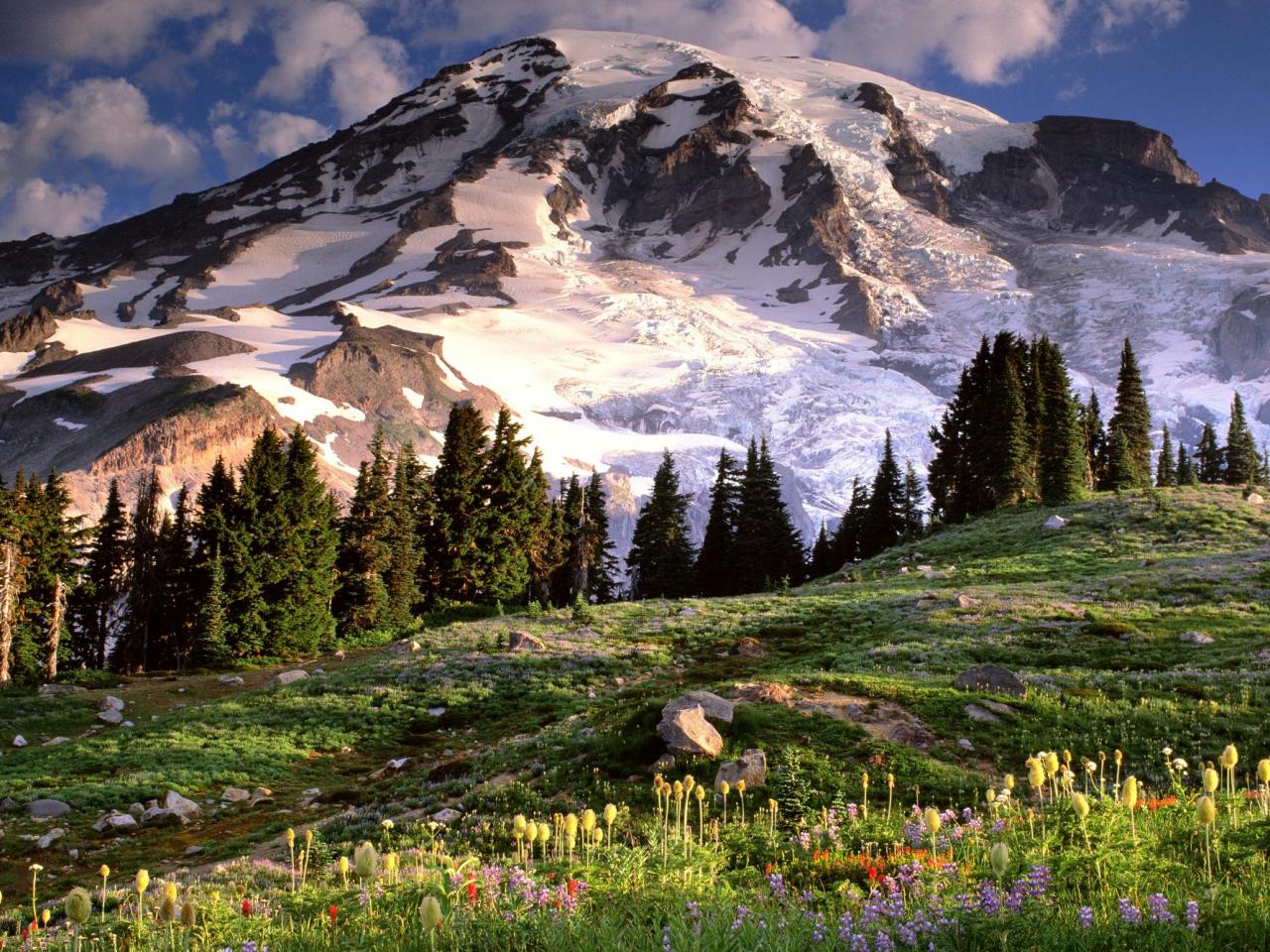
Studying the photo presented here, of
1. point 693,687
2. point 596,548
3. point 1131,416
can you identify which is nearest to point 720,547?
point 596,548

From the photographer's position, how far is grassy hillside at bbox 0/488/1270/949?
12.8 m

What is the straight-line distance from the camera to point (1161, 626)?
2425 cm

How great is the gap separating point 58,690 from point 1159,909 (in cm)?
3580

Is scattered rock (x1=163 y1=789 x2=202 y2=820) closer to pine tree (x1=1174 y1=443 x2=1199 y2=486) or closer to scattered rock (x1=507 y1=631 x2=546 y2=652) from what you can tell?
scattered rock (x1=507 y1=631 x2=546 y2=652)

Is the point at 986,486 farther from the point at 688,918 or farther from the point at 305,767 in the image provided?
the point at 688,918

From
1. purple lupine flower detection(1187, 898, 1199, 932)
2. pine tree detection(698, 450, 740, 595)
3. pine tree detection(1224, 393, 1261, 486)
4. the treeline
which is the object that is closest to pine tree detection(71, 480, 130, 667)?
the treeline

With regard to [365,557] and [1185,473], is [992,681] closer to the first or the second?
[365,557]

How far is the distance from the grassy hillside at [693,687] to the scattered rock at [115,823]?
0.23 metres

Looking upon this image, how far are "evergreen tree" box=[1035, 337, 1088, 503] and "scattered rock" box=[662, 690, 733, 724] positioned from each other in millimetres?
53125

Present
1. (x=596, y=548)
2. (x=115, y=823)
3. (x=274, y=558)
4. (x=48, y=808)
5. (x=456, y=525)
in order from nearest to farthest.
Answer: (x=115, y=823), (x=48, y=808), (x=274, y=558), (x=456, y=525), (x=596, y=548)

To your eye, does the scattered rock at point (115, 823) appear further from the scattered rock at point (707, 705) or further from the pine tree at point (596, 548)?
the pine tree at point (596, 548)

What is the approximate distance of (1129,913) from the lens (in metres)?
3.80

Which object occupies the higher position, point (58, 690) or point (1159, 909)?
point (1159, 909)

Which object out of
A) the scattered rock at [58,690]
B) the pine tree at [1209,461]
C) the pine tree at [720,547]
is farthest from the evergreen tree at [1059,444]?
the scattered rock at [58,690]
